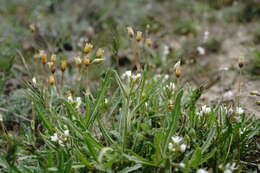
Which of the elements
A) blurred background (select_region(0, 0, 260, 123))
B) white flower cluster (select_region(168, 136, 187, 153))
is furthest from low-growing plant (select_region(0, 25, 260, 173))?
blurred background (select_region(0, 0, 260, 123))

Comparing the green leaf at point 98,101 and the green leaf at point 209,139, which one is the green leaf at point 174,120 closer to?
the green leaf at point 209,139

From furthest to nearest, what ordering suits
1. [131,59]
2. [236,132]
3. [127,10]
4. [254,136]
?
[127,10]
[131,59]
[254,136]
[236,132]

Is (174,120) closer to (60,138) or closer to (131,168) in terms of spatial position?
(131,168)

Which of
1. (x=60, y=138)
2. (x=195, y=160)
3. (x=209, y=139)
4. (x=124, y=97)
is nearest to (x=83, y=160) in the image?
(x=60, y=138)

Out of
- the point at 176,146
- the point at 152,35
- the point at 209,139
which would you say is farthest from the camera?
the point at 152,35

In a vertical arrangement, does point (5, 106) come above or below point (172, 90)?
below

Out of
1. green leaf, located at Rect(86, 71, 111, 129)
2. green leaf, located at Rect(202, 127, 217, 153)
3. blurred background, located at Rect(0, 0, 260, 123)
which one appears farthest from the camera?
blurred background, located at Rect(0, 0, 260, 123)

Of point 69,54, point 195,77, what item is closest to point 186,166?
point 195,77

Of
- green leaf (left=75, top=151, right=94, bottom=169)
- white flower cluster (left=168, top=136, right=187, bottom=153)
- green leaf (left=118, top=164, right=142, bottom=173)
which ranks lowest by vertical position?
green leaf (left=118, top=164, right=142, bottom=173)

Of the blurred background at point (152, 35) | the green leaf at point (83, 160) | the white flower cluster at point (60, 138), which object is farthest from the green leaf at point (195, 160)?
the blurred background at point (152, 35)

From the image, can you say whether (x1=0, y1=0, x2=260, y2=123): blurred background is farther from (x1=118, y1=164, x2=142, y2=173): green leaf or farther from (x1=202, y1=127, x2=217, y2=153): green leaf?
(x1=118, y1=164, x2=142, y2=173): green leaf

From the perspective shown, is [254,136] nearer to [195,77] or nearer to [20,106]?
[195,77]
